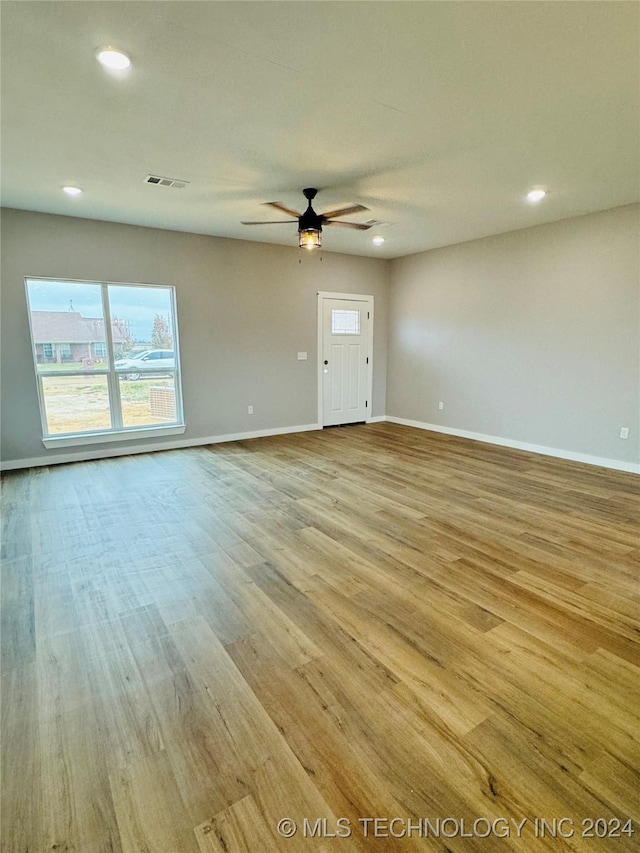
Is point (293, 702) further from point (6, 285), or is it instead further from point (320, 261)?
point (320, 261)

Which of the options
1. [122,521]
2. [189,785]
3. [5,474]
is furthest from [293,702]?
[5,474]

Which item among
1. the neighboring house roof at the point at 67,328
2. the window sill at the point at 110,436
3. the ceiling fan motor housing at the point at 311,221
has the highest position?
the ceiling fan motor housing at the point at 311,221

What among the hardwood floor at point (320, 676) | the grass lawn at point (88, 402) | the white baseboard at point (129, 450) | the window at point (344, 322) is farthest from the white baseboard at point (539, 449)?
the grass lawn at point (88, 402)

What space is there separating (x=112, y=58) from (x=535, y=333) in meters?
5.01

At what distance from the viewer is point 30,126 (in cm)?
272

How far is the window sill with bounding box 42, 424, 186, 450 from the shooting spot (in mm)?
4938

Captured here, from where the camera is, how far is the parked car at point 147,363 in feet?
17.3

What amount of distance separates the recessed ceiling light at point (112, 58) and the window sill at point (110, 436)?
3.95 m

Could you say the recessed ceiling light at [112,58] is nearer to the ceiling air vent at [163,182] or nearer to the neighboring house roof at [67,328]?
the ceiling air vent at [163,182]

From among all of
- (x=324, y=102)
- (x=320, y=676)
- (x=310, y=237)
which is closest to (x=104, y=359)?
(x=310, y=237)

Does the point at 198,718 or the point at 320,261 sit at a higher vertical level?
the point at 320,261

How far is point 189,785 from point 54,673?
2.93ft

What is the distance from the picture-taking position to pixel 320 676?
181 cm

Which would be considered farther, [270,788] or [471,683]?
[471,683]
